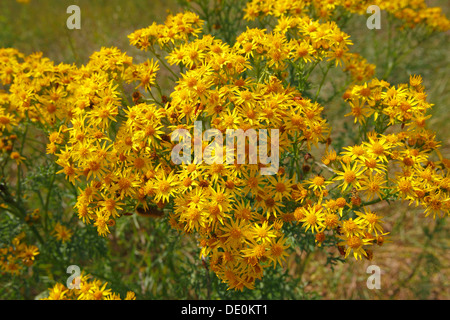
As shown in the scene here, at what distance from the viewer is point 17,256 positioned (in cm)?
336

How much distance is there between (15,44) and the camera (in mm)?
7355

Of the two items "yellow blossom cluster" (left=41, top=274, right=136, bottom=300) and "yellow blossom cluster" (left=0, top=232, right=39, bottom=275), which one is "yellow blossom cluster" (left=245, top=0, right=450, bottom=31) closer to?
"yellow blossom cluster" (left=41, top=274, right=136, bottom=300)

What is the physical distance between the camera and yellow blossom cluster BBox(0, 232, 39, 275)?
336cm

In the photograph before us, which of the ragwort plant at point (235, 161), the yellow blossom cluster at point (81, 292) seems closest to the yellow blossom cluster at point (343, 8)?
the ragwort plant at point (235, 161)

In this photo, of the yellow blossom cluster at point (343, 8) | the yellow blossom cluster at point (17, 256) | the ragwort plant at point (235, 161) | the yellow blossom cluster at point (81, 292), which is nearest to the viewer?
the ragwort plant at point (235, 161)

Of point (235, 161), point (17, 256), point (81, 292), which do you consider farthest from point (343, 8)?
point (17, 256)

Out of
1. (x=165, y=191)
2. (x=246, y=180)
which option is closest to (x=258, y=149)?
(x=246, y=180)

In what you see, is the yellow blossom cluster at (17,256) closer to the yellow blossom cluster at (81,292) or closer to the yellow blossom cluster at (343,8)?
the yellow blossom cluster at (81,292)

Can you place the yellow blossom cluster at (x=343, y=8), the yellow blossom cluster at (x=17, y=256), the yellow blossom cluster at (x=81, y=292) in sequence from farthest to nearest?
the yellow blossom cluster at (x=17, y=256), the yellow blossom cluster at (x=343, y=8), the yellow blossom cluster at (x=81, y=292)

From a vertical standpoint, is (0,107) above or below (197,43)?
below

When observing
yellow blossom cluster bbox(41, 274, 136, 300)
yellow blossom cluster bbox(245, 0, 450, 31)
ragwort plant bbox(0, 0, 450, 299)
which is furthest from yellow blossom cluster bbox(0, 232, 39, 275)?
yellow blossom cluster bbox(245, 0, 450, 31)

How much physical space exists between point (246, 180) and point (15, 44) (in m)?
7.43

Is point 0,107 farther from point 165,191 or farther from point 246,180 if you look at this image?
point 246,180

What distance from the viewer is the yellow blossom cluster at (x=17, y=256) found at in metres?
3.36
